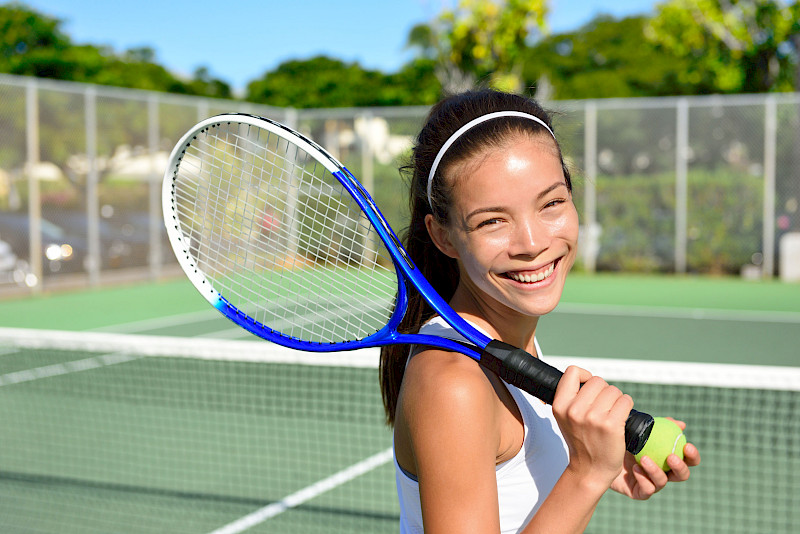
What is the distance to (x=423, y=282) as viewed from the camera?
1.64 meters

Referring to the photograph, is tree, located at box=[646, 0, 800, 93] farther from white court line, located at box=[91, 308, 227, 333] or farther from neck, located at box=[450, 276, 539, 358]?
neck, located at box=[450, 276, 539, 358]

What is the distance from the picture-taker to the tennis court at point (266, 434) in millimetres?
3885

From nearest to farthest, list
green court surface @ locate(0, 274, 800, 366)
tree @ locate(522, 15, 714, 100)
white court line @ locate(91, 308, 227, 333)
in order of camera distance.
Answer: green court surface @ locate(0, 274, 800, 366) < white court line @ locate(91, 308, 227, 333) < tree @ locate(522, 15, 714, 100)

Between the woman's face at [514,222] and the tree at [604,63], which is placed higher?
the woman's face at [514,222]

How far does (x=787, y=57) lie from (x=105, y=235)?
51.6 feet

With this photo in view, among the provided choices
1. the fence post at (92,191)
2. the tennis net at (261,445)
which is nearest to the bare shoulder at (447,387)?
the tennis net at (261,445)

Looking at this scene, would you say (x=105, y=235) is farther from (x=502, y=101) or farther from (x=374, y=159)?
(x=502, y=101)

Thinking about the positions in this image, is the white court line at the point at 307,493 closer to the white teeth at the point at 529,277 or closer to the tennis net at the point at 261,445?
the tennis net at the point at 261,445

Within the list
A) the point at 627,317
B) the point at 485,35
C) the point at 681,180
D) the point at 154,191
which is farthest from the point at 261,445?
the point at 485,35

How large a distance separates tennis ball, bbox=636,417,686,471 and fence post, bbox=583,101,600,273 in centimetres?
1253

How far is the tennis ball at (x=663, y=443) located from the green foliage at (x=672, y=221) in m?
12.4

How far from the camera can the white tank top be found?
4.45 feet

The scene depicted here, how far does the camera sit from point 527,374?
1376 millimetres

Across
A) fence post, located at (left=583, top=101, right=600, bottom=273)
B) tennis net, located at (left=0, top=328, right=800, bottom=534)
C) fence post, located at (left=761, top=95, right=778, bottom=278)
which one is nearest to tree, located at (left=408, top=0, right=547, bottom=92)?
fence post, located at (left=583, top=101, right=600, bottom=273)
